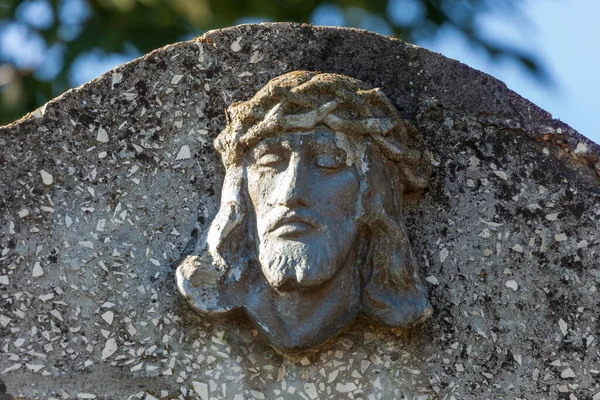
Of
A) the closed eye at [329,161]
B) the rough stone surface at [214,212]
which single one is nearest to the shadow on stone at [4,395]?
the rough stone surface at [214,212]

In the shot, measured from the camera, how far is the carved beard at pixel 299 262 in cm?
259

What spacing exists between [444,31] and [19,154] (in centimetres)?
205

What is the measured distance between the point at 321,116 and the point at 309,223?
0.23m

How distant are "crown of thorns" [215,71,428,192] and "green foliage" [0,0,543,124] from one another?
1675mm

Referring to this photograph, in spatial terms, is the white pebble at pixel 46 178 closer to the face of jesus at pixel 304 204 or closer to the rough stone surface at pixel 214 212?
the rough stone surface at pixel 214 212

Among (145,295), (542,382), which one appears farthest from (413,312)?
(145,295)

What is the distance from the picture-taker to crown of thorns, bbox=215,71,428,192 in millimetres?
2682

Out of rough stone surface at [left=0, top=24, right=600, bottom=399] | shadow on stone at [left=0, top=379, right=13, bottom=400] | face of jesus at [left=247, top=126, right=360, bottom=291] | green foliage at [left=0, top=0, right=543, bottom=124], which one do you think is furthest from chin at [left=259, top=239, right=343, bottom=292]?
green foliage at [left=0, top=0, right=543, bottom=124]

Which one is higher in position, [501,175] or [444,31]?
[444,31]

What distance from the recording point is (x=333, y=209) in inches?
105

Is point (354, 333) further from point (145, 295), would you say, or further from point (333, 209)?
point (145, 295)

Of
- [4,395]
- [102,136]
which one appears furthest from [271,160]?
[4,395]

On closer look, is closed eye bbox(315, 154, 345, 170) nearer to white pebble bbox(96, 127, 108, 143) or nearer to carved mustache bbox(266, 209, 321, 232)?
carved mustache bbox(266, 209, 321, 232)

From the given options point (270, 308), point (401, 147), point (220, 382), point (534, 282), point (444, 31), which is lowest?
point (220, 382)
